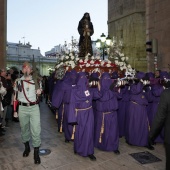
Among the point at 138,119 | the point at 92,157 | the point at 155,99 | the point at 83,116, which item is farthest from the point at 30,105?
the point at 155,99

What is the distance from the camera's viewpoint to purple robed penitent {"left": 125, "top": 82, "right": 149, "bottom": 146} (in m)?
7.42

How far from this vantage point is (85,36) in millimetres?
13273

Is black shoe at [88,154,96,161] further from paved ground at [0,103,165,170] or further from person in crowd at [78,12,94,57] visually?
person in crowd at [78,12,94,57]

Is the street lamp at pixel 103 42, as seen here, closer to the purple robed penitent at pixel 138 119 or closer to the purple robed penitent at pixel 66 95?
the purple robed penitent at pixel 66 95

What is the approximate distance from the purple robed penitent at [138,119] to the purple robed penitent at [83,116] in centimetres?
156

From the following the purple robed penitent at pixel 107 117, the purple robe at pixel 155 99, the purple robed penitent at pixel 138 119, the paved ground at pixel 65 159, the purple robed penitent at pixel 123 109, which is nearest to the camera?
the paved ground at pixel 65 159

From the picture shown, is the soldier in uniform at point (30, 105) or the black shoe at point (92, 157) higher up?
the soldier in uniform at point (30, 105)

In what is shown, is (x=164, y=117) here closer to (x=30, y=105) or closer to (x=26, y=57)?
(x=30, y=105)

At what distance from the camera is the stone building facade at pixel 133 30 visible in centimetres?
2750

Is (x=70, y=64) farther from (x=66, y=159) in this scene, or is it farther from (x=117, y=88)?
(x=66, y=159)

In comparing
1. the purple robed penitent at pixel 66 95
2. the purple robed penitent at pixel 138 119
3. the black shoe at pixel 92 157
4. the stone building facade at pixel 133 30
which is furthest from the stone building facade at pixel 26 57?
the black shoe at pixel 92 157

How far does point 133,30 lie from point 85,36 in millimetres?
15882

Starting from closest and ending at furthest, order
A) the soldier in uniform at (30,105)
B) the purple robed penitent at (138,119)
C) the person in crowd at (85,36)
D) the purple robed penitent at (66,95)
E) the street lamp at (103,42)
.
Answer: the soldier in uniform at (30,105), the purple robed penitent at (138,119), the purple robed penitent at (66,95), the person in crowd at (85,36), the street lamp at (103,42)

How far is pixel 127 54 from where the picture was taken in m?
28.4
